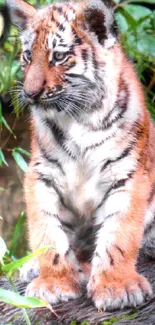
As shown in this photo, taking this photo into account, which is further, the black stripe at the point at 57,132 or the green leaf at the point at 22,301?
the black stripe at the point at 57,132

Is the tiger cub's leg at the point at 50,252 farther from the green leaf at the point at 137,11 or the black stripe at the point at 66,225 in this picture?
the green leaf at the point at 137,11

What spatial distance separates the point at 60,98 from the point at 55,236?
0.63 meters

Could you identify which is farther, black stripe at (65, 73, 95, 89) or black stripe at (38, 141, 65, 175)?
black stripe at (38, 141, 65, 175)

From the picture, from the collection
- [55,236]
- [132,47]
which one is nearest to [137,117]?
[55,236]

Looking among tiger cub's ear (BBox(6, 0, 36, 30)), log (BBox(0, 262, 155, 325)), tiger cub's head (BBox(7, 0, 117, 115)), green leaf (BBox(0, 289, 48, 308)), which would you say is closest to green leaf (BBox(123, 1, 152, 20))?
tiger cub's ear (BBox(6, 0, 36, 30))

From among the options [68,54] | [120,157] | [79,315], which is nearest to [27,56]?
[68,54]

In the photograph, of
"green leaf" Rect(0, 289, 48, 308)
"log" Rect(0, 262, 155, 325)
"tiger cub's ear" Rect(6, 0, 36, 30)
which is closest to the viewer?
"green leaf" Rect(0, 289, 48, 308)

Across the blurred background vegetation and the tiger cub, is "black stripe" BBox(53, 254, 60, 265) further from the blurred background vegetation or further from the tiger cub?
the blurred background vegetation

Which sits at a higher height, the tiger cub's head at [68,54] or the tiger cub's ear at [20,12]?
the tiger cub's ear at [20,12]

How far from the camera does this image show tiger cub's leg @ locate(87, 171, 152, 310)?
11.7ft

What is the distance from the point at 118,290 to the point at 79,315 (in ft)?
0.64

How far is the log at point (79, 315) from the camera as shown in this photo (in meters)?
3.42

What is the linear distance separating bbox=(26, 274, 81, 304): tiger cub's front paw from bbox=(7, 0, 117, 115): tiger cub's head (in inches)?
→ 28.7

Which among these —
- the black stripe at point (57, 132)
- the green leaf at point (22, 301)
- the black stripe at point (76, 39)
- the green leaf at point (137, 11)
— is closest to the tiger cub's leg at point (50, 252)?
the black stripe at point (57, 132)
